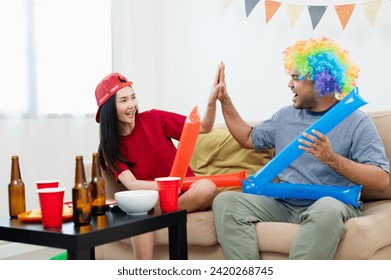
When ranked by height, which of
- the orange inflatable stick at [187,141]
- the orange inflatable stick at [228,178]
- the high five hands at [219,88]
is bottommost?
the orange inflatable stick at [228,178]

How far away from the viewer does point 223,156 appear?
267 centimetres

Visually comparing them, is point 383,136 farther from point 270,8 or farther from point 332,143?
point 270,8

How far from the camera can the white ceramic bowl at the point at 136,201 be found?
1.66 metres

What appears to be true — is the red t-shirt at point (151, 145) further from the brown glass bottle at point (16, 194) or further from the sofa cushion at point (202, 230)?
the brown glass bottle at point (16, 194)

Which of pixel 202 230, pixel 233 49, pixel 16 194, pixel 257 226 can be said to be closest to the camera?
pixel 16 194

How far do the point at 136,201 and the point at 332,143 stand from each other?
969mm

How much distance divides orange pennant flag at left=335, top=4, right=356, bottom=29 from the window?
65.4 inches

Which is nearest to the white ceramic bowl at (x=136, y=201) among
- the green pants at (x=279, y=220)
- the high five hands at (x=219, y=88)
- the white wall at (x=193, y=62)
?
the green pants at (x=279, y=220)

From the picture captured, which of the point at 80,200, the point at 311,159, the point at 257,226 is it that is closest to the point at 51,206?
the point at 80,200

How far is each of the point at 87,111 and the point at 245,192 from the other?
170 centimetres

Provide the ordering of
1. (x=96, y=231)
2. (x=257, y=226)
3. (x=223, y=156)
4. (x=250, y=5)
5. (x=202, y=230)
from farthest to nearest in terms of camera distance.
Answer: (x=250, y=5), (x=223, y=156), (x=202, y=230), (x=257, y=226), (x=96, y=231)

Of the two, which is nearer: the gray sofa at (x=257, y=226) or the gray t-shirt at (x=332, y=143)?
the gray sofa at (x=257, y=226)

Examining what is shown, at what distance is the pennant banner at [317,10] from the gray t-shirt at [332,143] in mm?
1209

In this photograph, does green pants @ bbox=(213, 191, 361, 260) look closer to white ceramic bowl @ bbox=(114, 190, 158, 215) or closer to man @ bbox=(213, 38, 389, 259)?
man @ bbox=(213, 38, 389, 259)
